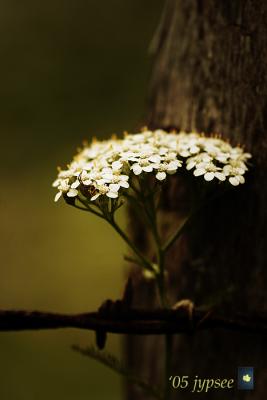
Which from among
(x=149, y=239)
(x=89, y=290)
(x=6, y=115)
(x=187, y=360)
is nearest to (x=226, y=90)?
(x=149, y=239)

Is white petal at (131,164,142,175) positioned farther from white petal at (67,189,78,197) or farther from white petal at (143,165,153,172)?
white petal at (67,189,78,197)

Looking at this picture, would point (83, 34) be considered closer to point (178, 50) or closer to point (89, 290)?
point (89, 290)

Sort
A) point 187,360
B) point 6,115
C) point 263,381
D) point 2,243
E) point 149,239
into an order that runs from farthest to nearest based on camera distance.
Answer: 1. point 6,115
2. point 2,243
3. point 149,239
4. point 187,360
5. point 263,381

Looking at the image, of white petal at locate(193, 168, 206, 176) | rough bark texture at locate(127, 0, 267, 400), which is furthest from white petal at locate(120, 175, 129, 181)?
rough bark texture at locate(127, 0, 267, 400)

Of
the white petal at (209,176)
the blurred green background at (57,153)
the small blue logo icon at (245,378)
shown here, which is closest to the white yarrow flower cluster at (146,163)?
the white petal at (209,176)

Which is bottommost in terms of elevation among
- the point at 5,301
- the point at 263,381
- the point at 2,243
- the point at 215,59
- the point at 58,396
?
the point at 58,396

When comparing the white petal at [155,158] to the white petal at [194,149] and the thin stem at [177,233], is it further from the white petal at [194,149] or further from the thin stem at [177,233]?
the thin stem at [177,233]

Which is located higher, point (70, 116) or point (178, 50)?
point (70, 116)
